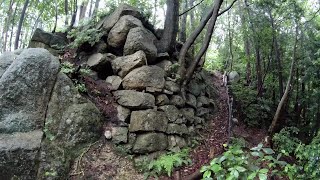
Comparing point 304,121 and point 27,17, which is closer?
point 304,121

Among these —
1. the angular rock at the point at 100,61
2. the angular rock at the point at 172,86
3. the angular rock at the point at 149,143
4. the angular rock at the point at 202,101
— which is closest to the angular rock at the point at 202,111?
the angular rock at the point at 202,101

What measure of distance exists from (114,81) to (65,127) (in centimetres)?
209

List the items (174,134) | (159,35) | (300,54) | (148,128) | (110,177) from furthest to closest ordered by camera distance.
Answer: (300,54), (159,35), (174,134), (148,128), (110,177)

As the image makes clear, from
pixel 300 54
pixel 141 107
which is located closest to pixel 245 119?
pixel 300 54

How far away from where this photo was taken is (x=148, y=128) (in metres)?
6.45

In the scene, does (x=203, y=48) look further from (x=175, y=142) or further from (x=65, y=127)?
(x=65, y=127)

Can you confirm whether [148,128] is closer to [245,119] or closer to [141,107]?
[141,107]

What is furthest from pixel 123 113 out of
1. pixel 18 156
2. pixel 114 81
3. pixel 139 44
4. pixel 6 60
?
pixel 6 60

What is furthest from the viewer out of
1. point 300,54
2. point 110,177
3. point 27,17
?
point 27,17

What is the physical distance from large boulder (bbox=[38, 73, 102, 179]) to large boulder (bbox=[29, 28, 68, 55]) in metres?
3.24

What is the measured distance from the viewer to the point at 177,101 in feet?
24.8

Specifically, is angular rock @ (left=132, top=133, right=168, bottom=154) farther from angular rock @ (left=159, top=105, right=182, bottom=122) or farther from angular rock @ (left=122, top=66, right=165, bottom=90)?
angular rock @ (left=122, top=66, right=165, bottom=90)

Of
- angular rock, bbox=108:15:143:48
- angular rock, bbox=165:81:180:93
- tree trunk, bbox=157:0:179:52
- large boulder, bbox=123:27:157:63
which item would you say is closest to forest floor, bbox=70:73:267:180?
angular rock, bbox=165:81:180:93

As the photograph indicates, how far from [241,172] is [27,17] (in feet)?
58.4
